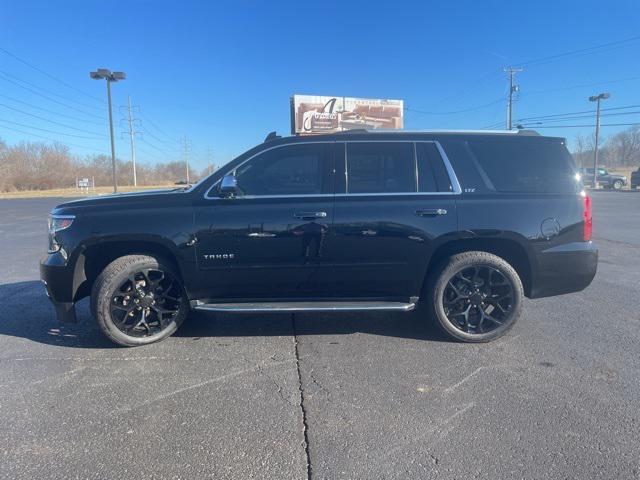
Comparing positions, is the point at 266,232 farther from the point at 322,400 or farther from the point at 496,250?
the point at 496,250

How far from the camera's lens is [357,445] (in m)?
2.54

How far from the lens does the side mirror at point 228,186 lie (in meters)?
3.82

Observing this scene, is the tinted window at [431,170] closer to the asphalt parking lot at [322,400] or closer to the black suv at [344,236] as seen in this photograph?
the black suv at [344,236]

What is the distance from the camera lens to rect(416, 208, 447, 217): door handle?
3.92 metres

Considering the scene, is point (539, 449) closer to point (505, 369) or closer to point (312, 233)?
point (505, 369)

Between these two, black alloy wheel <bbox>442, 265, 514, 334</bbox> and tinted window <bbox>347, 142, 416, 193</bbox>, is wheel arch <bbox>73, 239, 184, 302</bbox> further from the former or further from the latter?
black alloy wheel <bbox>442, 265, 514, 334</bbox>

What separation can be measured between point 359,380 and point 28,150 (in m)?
78.4

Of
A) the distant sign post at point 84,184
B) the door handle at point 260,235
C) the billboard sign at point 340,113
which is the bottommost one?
the door handle at point 260,235

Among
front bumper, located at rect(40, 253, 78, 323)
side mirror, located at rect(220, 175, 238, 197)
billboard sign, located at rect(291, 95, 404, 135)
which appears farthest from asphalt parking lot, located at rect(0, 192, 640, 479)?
billboard sign, located at rect(291, 95, 404, 135)

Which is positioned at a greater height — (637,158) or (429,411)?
(637,158)

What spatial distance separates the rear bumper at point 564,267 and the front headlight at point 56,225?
428cm

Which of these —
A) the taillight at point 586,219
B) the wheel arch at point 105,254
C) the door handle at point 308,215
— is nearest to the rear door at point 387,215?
the door handle at point 308,215

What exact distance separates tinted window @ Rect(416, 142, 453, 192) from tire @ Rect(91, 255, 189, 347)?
2455 mm

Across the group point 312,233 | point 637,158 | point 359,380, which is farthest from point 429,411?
point 637,158
